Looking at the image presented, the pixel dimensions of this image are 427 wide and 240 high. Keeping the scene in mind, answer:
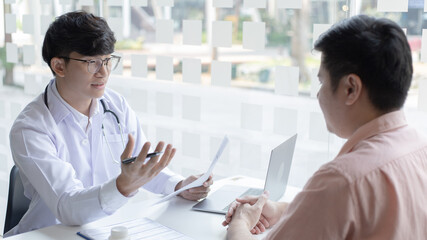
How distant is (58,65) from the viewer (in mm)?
2098

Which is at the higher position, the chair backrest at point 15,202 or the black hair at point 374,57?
the black hair at point 374,57

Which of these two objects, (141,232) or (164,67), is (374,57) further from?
(164,67)

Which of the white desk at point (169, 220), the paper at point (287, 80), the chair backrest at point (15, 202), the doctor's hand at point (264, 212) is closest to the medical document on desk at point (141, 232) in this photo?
the white desk at point (169, 220)

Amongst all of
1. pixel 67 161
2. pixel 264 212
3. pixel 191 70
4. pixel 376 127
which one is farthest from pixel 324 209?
pixel 191 70

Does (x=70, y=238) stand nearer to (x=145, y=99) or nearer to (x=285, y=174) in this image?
(x=285, y=174)

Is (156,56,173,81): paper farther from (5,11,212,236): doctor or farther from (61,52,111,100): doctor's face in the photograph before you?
(61,52,111,100): doctor's face

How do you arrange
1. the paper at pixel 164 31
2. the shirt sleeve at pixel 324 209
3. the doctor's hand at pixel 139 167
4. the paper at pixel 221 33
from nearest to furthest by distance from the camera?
the shirt sleeve at pixel 324 209 < the doctor's hand at pixel 139 167 < the paper at pixel 221 33 < the paper at pixel 164 31

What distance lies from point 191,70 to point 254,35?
0.49 meters

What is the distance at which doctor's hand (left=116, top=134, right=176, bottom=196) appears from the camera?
5.46ft

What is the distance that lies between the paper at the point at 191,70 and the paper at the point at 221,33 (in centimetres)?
17

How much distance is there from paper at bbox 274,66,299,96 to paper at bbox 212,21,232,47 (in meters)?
0.37

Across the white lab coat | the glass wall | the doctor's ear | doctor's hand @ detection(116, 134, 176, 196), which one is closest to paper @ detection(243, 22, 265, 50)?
the glass wall

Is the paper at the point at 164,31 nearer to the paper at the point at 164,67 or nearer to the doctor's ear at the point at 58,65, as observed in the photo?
the paper at the point at 164,67

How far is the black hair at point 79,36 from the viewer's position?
2.05 meters
